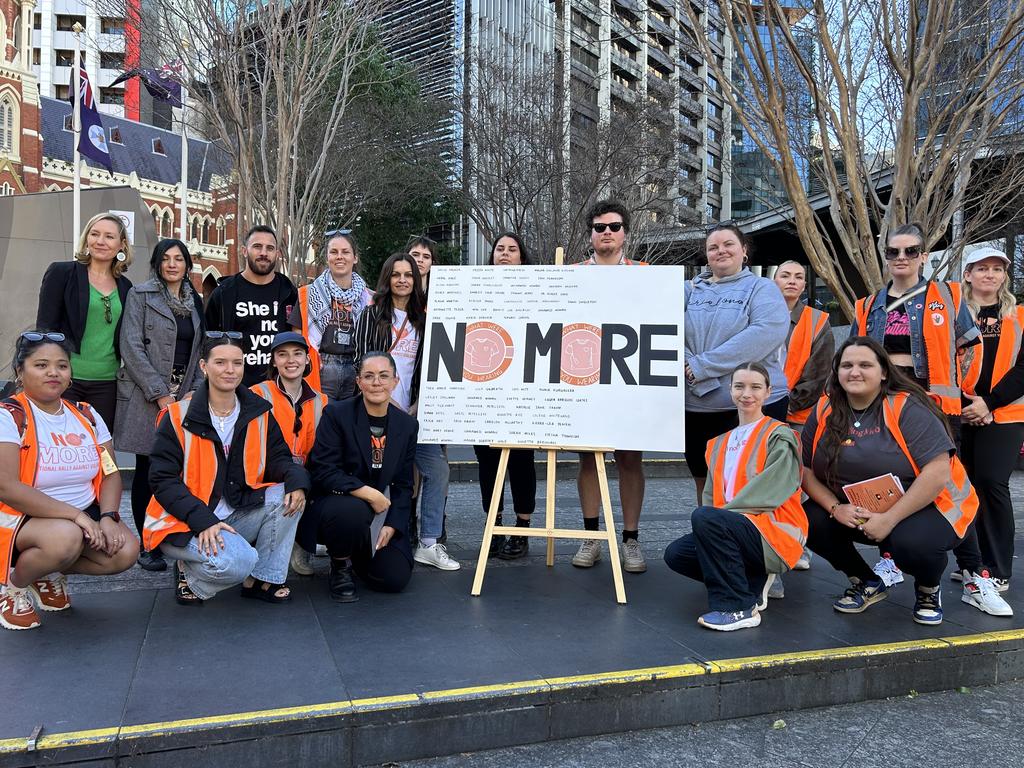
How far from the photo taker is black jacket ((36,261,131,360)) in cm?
443

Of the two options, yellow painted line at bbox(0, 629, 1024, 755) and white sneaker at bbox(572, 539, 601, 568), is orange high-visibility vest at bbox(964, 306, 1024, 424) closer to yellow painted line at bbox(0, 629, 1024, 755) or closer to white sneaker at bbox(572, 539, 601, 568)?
yellow painted line at bbox(0, 629, 1024, 755)

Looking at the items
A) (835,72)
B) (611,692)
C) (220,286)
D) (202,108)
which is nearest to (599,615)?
(611,692)

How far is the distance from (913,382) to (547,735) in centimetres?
260

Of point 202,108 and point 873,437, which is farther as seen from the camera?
point 202,108

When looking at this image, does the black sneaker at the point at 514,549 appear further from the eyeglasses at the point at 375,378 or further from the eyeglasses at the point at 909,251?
the eyeglasses at the point at 909,251

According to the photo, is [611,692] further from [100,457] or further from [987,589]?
[100,457]

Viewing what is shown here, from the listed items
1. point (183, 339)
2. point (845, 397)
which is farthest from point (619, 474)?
point (183, 339)

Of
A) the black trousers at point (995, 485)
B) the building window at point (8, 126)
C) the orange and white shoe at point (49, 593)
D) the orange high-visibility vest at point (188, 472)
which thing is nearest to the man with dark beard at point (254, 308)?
the orange high-visibility vest at point (188, 472)

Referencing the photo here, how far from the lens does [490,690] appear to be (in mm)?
2834

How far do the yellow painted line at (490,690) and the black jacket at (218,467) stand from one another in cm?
130

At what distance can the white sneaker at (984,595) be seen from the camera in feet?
13.1

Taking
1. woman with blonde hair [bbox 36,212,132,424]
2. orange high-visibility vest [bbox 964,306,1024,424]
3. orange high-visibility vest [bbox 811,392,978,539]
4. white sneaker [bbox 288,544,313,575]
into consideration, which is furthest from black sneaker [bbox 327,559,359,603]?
orange high-visibility vest [bbox 964,306,1024,424]

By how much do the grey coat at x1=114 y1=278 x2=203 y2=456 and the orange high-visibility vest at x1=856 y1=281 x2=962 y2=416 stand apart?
4.40 meters

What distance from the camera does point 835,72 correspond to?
24.4 ft
